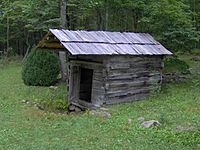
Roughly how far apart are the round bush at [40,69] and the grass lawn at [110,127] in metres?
2.68

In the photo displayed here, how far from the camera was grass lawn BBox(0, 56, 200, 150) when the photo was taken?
7.20 m

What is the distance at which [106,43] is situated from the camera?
39.6 ft

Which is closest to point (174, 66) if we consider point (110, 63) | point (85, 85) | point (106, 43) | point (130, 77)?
point (130, 77)

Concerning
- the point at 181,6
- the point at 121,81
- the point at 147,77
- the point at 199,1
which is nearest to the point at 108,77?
the point at 121,81

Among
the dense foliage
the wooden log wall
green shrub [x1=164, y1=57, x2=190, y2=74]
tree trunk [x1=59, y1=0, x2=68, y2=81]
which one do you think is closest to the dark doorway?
A: the wooden log wall

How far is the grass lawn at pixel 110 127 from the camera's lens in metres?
7.20

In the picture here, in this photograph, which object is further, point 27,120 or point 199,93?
point 199,93

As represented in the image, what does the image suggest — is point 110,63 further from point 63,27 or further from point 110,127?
point 63,27

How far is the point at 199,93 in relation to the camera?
1364 cm

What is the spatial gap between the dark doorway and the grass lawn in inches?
35.5

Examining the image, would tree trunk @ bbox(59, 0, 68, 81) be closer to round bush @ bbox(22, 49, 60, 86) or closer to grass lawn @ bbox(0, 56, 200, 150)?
round bush @ bbox(22, 49, 60, 86)

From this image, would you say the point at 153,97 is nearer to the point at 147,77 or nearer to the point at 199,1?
the point at 147,77

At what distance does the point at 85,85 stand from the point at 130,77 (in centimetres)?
253

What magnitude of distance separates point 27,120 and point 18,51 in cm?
2756
